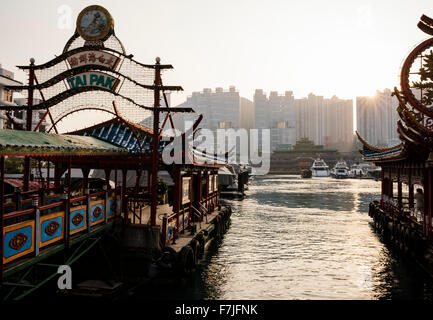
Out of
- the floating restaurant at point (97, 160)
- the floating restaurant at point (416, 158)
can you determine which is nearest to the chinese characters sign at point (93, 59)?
the floating restaurant at point (97, 160)

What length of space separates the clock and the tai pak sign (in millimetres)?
1423

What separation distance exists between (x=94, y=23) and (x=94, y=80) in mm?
2209

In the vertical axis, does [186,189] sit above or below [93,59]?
below

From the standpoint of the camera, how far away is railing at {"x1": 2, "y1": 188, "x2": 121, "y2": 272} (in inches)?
325

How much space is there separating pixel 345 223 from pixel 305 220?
3.33 m

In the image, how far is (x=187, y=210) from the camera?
17.9 metres

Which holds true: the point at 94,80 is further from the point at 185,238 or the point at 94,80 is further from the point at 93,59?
the point at 185,238

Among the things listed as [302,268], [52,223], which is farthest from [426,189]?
[52,223]

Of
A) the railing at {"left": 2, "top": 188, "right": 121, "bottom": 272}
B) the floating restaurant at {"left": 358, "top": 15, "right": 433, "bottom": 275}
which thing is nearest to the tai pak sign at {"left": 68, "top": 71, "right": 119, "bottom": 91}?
the railing at {"left": 2, "top": 188, "right": 121, "bottom": 272}

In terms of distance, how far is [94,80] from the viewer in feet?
43.9

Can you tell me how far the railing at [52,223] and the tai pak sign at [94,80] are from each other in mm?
3819

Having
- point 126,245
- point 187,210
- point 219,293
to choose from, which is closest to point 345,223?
point 187,210

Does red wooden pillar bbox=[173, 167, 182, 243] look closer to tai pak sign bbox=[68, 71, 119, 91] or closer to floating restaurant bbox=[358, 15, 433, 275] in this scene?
tai pak sign bbox=[68, 71, 119, 91]
